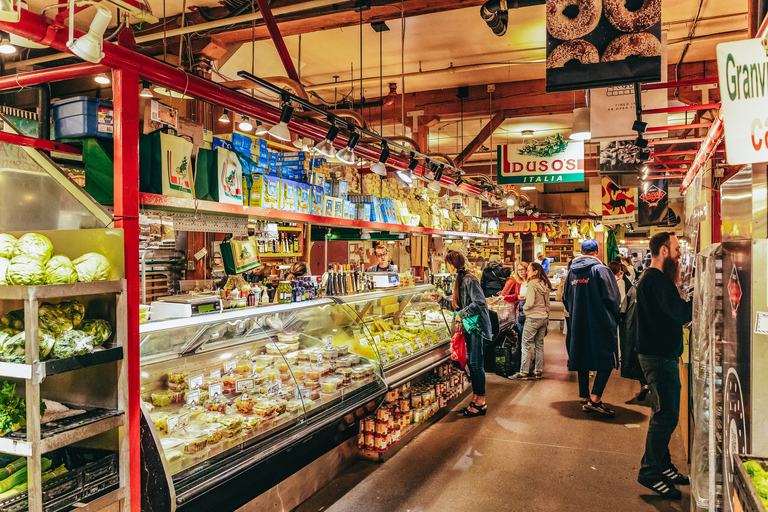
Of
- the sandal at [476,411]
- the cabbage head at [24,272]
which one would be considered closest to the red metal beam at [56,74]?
the cabbage head at [24,272]

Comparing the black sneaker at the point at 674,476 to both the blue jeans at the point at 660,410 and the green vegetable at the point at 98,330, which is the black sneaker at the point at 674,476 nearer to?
the blue jeans at the point at 660,410

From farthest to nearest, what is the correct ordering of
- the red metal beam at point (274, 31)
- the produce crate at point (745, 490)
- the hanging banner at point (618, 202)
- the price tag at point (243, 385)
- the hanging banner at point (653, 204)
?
the hanging banner at point (618, 202) → the hanging banner at point (653, 204) → the red metal beam at point (274, 31) → the price tag at point (243, 385) → the produce crate at point (745, 490)

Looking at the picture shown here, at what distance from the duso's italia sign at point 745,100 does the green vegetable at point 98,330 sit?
110 inches

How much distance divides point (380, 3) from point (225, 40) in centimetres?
210

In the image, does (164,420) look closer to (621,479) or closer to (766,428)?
(766,428)

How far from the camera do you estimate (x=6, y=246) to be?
7.64 ft

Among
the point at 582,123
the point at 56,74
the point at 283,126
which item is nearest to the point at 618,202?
the point at 582,123

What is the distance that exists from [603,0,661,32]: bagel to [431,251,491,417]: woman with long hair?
3.21m

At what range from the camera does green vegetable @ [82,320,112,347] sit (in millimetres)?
2338

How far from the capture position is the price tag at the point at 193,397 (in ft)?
10.7

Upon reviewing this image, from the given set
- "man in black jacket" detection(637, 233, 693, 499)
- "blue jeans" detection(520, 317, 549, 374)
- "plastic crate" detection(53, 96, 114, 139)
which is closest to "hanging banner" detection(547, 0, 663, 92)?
"man in black jacket" detection(637, 233, 693, 499)

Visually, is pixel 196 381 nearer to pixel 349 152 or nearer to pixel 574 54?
pixel 349 152

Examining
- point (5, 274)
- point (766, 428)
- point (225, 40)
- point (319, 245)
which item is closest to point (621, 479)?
point (766, 428)

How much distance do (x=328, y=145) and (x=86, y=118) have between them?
6.78ft
